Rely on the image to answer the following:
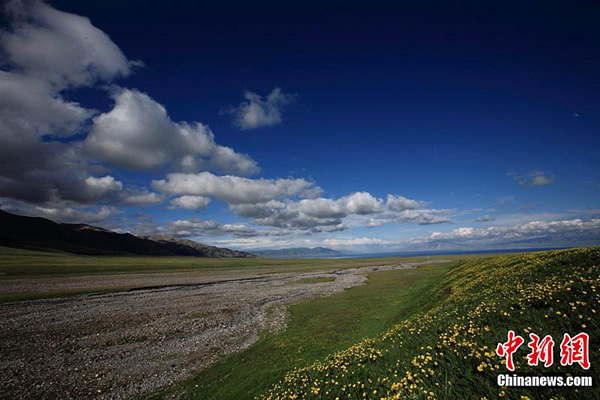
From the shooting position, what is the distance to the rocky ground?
56.6 ft

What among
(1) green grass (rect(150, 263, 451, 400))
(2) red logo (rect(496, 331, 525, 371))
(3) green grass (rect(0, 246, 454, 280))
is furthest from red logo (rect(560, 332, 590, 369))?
(3) green grass (rect(0, 246, 454, 280))

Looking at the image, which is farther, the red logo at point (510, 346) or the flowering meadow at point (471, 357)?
the red logo at point (510, 346)

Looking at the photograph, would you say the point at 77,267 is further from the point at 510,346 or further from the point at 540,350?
the point at 540,350

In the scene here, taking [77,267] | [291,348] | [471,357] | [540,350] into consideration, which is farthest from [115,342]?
[77,267]

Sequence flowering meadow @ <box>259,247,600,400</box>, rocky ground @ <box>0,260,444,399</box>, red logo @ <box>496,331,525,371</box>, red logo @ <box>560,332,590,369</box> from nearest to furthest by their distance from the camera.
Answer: red logo @ <box>560,332,590,369</box> → flowering meadow @ <box>259,247,600,400</box> → red logo @ <box>496,331,525,371</box> → rocky ground @ <box>0,260,444,399</box>

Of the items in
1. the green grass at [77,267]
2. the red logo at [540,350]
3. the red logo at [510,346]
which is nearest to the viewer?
the red logo at [540,350]

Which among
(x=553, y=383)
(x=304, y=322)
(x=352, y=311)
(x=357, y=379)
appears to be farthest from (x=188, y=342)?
(x=553, y=383)

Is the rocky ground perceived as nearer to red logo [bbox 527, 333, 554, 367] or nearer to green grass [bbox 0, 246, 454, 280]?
red logo [bbox 527, 333, 554, 367]

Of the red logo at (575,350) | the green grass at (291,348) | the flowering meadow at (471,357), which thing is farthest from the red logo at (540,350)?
the green grass at (291,348)

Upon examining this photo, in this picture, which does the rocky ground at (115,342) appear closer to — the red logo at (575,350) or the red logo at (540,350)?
the red logo at (540,350)

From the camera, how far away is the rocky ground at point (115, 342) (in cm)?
1725

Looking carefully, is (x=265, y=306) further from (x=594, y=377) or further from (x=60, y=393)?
(x=594, y=377)

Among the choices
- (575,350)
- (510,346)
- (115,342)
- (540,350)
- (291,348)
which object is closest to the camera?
(575,350)

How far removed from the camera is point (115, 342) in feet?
82.1
